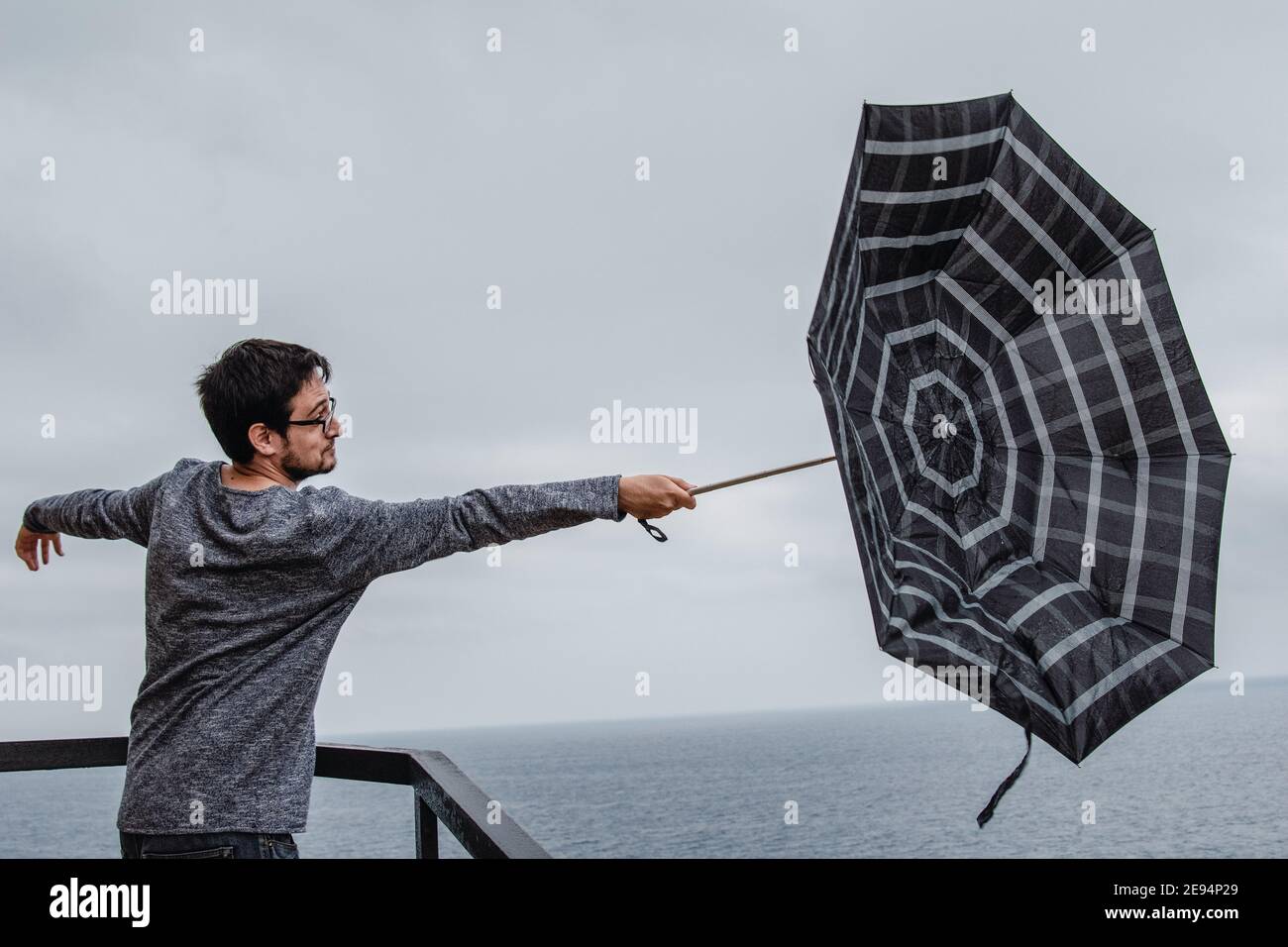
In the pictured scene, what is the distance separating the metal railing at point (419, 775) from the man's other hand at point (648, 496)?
616 mm

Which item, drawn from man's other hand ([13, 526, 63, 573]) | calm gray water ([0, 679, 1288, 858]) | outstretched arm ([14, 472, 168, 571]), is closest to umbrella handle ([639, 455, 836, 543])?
outstretched arm ([14, 472, 168, 571])

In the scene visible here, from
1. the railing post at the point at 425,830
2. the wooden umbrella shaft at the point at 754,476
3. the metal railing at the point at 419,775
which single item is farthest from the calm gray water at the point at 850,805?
the wooden umbrella shaft at the point at 754,476

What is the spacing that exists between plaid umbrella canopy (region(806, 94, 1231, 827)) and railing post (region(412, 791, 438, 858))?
1.24 m

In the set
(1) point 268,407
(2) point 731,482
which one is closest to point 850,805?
(2) point 731,482

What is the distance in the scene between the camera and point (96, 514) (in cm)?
223

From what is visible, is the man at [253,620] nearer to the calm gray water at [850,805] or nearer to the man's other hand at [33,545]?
the man's other hand at [33,545]

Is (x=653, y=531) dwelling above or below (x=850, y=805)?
above

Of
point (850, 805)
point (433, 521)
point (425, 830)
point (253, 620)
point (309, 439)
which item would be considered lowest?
point (850, 805)

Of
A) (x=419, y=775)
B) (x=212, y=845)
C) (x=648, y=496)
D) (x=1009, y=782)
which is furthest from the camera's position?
(x=419, y=775)

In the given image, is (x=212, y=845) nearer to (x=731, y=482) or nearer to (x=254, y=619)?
(x=254, y=619)

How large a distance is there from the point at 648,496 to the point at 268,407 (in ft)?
2.51

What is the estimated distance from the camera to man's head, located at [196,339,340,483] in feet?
6.65
